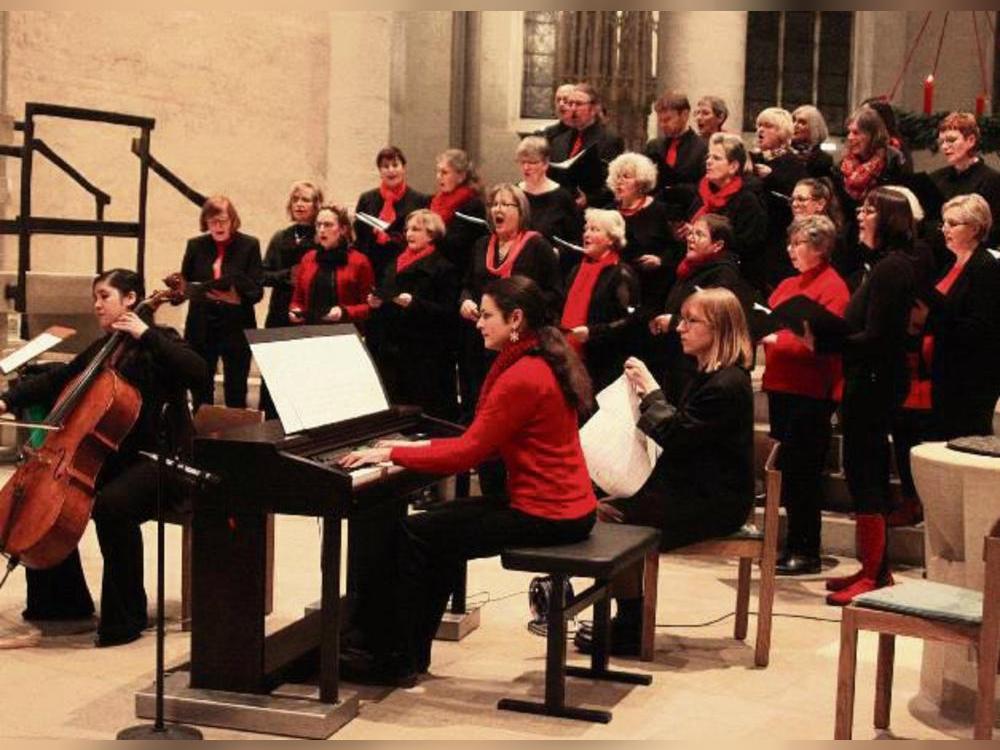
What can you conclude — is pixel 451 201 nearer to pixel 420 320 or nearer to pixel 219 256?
pixel 420 320

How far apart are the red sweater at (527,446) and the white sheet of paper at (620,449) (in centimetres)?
55

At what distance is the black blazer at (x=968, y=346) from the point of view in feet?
22.3

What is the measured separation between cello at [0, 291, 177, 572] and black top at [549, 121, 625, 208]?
334 cm

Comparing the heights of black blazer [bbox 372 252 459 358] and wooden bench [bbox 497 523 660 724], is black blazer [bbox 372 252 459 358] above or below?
above

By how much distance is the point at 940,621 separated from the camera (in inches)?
178

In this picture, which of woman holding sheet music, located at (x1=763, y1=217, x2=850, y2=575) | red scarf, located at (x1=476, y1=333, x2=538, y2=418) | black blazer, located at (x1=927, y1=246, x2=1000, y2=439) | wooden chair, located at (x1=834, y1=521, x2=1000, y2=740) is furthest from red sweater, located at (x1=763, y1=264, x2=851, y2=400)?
wooden chair, located at (x1=834, y1=521, x2=1000, y2=740)

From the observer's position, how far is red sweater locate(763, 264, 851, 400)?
269 inches

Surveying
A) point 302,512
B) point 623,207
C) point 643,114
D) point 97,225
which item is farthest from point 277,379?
point 643,114

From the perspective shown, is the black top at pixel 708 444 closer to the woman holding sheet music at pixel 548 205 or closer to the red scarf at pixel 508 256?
the red scarf at pixel 508 256

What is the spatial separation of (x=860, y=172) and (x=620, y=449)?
2445 mm

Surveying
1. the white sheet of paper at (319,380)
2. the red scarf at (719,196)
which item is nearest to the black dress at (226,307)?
the red scarf at (719,196)

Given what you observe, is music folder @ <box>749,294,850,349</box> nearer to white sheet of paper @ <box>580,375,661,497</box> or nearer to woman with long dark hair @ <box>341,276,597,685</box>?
white sheet of paper @ <box>580,375,661,497</box>

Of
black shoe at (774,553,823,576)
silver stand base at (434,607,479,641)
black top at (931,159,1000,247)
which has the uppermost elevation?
black top at (931,159,1000,247)

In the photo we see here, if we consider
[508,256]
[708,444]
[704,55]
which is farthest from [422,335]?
[704,55]
